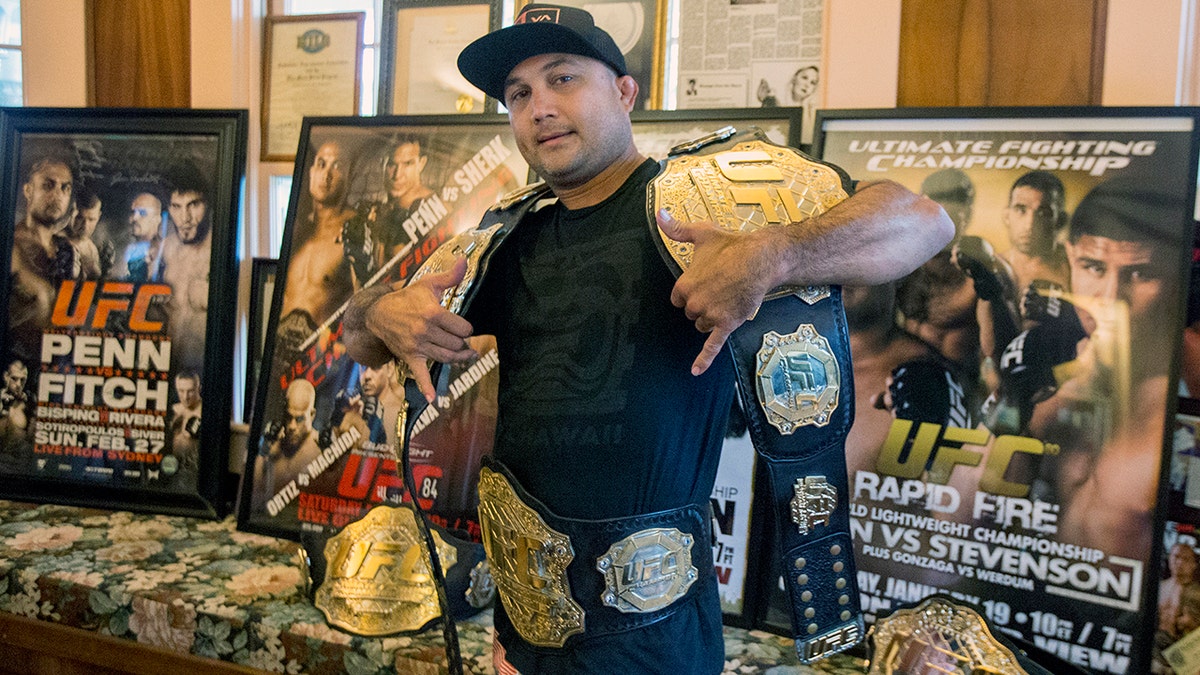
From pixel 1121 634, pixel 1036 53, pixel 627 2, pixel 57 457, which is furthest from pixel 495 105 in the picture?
pixel 1121 634

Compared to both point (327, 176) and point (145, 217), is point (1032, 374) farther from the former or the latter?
point (145, 217)

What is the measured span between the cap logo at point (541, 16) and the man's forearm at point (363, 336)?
1.76 feet

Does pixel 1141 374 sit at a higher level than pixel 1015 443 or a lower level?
higher

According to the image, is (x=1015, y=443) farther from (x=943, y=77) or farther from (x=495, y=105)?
(x=495, y=105)

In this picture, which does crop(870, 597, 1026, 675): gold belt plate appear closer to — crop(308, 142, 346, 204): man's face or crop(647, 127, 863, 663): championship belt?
crop(647, 127, 863, 663): championship belt

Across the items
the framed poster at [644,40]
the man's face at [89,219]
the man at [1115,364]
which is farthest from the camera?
the man's face at [89,219]

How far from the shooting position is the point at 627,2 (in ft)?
7.35

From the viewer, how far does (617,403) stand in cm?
121

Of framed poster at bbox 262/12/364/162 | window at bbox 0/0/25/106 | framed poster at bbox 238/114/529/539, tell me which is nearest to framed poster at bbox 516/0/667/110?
framed poster at bbox 238/114/529/539

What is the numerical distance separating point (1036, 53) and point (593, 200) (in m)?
1.21

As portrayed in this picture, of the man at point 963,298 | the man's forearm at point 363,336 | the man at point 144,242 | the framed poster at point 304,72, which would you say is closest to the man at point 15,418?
the man at point 144,242

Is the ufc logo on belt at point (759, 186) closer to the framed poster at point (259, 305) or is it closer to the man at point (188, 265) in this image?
the framed poster at point (259, 305)

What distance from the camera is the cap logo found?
126cm

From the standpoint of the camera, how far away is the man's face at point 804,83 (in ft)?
6.82
